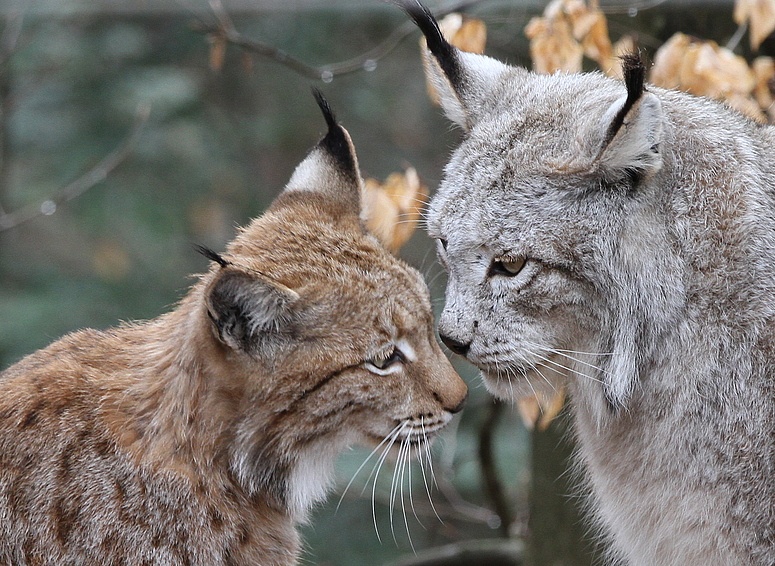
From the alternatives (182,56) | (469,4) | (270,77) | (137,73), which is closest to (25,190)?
(137,73)

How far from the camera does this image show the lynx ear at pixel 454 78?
12.5 ft

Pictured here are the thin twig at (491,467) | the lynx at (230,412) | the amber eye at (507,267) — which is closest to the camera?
the lynx at (230,412)

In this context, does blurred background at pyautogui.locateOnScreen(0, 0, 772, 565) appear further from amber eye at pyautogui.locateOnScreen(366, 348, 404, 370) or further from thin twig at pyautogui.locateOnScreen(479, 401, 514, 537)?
amber eye at pyautogui.locateOnScreen(366, 348, 404, 370)

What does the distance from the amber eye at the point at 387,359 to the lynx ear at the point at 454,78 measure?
0.94 m

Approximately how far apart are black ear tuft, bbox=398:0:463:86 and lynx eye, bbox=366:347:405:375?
1096mm

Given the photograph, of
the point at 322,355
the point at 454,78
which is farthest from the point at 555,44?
the point at 322,355

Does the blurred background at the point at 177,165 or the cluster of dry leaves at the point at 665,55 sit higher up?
the cluster of dry leaves at the point at 665,55

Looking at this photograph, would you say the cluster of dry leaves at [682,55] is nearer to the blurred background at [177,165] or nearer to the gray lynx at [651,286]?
the gray lynx at [651,286]

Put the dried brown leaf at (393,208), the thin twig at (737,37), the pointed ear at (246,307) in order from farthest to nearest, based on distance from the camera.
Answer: the thin twig at (737,37) → the dried brown leaf at (393,208) → the pointed ear at (246,307)

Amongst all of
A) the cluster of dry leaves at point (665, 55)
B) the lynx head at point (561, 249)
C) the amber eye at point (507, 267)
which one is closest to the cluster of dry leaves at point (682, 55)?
the cluster of dry leaves at point (665, 55)

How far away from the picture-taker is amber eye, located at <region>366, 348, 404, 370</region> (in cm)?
346

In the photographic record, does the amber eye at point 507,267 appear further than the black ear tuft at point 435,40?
No

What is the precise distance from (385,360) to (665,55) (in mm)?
1876

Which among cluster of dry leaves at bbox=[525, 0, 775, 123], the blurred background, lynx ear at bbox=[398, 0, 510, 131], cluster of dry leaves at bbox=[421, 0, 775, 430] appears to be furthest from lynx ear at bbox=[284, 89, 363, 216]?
the blurred background
